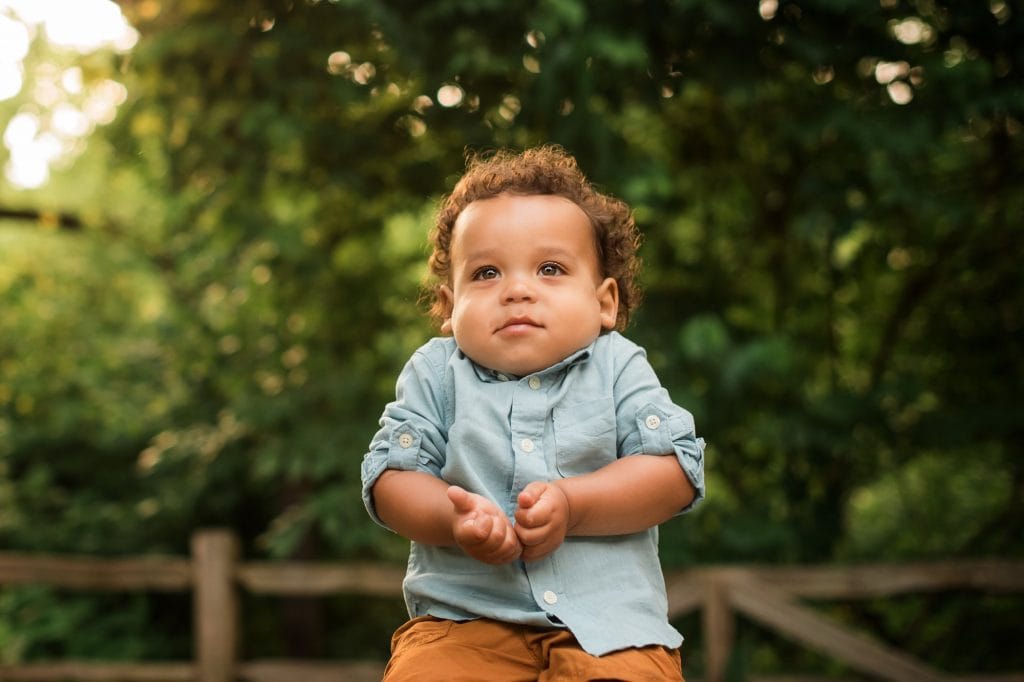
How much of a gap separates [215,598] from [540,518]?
4435mm

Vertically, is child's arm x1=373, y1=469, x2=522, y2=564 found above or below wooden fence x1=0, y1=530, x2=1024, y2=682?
above

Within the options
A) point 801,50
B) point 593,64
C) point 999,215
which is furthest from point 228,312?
point 999,215

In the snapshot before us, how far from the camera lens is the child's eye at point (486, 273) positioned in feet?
5.16

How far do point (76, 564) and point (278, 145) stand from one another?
106 inches

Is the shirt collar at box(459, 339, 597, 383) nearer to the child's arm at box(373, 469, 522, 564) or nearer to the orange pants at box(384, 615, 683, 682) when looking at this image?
the child's arm at box(373, 469, 522, 564)

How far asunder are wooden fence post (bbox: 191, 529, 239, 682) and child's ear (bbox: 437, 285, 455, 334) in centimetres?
395

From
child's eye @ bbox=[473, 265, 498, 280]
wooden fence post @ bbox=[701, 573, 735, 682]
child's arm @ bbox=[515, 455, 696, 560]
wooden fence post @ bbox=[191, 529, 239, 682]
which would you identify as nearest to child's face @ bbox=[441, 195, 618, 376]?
child's eye @ bbox=[473, 265, 498, 280]

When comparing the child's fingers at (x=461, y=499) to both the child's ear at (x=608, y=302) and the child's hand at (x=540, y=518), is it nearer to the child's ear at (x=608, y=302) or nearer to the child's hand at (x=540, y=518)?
the child's hand at (x=540, y=518)

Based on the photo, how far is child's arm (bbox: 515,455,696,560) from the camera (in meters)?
1.33

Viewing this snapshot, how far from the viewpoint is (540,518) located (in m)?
1.33

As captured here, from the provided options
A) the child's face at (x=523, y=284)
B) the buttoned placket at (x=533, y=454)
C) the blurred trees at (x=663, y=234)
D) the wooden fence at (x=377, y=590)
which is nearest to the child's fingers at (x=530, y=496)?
the buttoned placket at (x=533, y=454)

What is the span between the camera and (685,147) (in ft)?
17.5

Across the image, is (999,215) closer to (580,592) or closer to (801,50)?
(801,50)

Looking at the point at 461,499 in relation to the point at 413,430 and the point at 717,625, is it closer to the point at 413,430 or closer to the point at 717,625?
the point at 413,430
